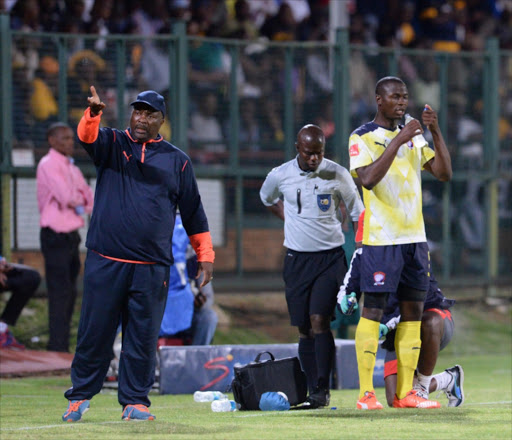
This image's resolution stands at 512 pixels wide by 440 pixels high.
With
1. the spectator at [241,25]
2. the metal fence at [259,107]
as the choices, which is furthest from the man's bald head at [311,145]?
the spectator at [241,25]

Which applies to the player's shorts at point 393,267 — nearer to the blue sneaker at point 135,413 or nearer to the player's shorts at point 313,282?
the player's shorts at point 313,282

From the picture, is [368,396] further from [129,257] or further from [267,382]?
[129,257]

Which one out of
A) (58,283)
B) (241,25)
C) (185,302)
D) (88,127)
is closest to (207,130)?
(241,25)

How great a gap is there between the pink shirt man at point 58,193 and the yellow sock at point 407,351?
17.0 ft

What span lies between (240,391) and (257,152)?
633 centimetres

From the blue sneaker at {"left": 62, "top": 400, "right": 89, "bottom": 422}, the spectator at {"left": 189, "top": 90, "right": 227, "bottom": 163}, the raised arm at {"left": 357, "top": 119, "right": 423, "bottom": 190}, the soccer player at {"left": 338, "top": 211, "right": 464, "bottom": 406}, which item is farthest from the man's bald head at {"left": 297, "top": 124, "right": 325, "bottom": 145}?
the spectator at {"left": 189, "top": 90, "right": 227, "bottom": 163}

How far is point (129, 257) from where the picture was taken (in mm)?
6926

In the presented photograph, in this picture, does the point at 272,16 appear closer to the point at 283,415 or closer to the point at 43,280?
the point at 43,280

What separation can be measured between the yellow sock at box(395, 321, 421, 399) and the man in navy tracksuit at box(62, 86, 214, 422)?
1.80 metres

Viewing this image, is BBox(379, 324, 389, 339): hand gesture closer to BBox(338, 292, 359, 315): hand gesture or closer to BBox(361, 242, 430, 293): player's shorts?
BBox(338, 292, 359, 315): hand gesture

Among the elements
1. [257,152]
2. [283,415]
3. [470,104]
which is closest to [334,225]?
[283,415]

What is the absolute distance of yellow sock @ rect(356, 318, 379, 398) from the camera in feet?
25.3

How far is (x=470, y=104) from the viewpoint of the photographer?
15.2 m

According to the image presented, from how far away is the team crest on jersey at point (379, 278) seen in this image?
24.9 feet
